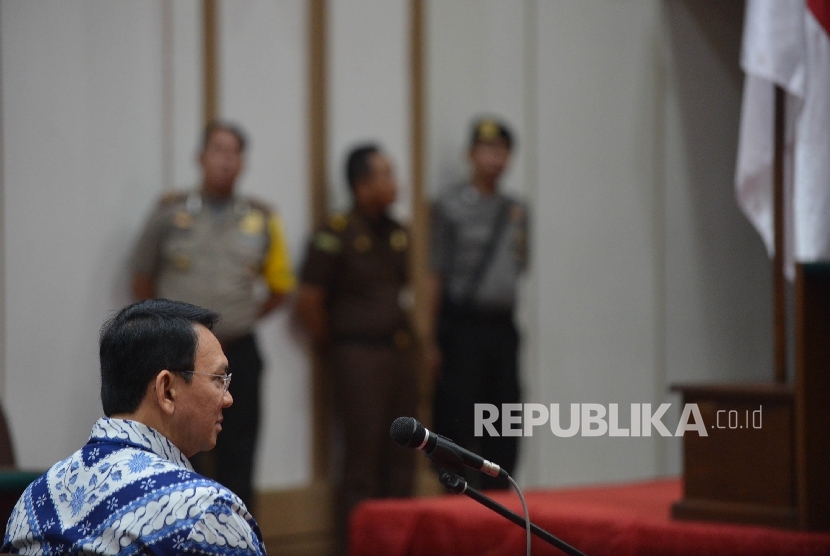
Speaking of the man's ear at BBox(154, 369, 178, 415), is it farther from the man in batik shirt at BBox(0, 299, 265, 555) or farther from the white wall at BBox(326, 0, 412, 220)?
the white wall at BBox(326, 0, 412, 220)

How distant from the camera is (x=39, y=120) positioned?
438 centimetres

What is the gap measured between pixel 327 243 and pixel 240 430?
88 centimetres

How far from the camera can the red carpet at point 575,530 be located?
9.00 ft

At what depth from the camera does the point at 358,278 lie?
496 centimetres

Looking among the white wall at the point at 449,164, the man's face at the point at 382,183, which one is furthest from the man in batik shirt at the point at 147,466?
the man's face at the point at 382,183

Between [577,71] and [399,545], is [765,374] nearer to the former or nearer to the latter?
[577,71]

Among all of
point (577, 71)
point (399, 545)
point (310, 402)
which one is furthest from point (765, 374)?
point (399, 545)

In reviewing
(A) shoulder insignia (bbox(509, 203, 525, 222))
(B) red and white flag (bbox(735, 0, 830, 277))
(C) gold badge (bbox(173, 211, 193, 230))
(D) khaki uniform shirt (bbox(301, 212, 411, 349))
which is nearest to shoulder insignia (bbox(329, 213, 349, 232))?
(D) khaki uniform shirt (bbox(301, 212, 411, 349))

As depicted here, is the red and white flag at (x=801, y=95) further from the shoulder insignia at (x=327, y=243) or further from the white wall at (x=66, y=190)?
the white wall at (x=66, y=190)

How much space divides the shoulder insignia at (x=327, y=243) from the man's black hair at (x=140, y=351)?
3.21m

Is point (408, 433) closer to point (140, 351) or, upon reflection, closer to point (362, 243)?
point (140, 351)

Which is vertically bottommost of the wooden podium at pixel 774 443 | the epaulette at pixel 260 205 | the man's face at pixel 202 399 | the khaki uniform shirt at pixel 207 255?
the wooden podium at pixel 774 443

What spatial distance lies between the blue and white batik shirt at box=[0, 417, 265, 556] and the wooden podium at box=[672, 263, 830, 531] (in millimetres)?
1595

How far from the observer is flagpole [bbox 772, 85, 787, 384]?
307 cm
